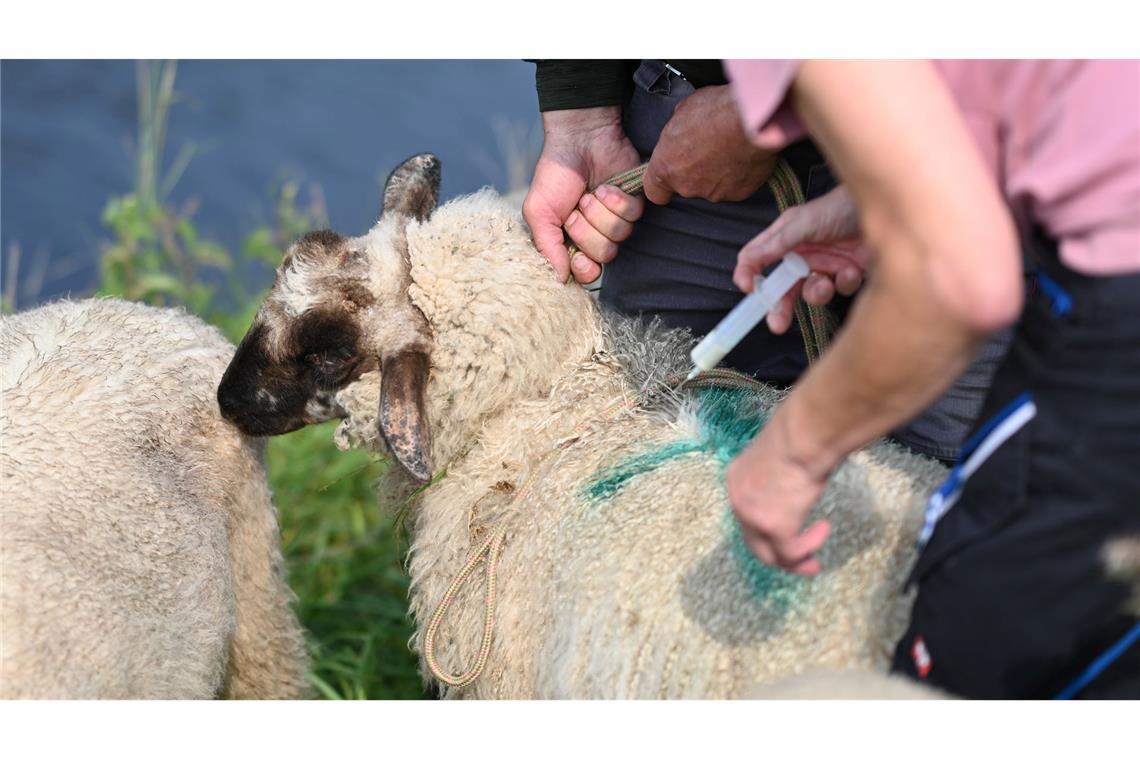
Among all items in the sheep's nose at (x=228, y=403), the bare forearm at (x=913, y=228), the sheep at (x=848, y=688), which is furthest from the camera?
the sheep's nose at (x=228, y=403)

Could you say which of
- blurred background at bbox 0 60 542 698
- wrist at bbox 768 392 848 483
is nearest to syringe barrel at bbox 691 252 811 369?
wrist at bbox 768 392 848 483

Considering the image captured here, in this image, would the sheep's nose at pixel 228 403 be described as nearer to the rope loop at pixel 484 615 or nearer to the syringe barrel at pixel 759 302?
the rope loop at pixel 484 615

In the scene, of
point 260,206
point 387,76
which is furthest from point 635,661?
point 387,76

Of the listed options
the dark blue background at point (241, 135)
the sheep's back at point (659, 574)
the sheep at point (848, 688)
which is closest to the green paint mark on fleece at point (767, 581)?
the sheep's back at point (659, 574)

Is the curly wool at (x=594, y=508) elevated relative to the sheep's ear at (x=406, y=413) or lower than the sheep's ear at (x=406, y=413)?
lower

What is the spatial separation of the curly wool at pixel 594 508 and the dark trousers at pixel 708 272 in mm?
124

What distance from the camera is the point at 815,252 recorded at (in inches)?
71.7

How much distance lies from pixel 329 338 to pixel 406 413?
286mm

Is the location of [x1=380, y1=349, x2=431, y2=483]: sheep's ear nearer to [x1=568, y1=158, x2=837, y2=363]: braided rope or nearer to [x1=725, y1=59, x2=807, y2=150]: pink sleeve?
[x1=568, y1=158, x2=837, y2=363]: braided rope

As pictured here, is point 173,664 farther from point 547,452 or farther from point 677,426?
point 677,426

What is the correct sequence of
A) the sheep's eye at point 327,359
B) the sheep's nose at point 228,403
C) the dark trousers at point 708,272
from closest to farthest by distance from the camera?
the dark trousers at point 708,272 → the sheep's eye at point 327,359 → the sheep's nose at point 228,403

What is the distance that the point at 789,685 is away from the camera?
162cm

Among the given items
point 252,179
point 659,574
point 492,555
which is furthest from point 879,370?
point 252,179

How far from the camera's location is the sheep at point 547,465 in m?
1.76
